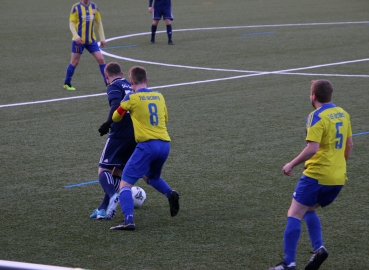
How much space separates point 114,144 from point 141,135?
1.99ft

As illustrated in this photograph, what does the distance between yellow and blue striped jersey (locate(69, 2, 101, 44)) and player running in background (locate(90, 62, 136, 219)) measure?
26.0 ft

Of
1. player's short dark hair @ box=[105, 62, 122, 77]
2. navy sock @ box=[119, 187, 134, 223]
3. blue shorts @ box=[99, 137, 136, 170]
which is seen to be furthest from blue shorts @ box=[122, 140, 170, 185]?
player's short dark hair @ box=[105, 62, 122, 77]

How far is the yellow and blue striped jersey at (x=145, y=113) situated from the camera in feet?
22.6

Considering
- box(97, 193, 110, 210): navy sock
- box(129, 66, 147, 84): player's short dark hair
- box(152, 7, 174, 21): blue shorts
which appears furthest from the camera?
box(152, 7, 174, 21): blue shorts

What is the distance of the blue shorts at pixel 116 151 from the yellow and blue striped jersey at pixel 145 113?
493 mm

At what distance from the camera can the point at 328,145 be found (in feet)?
18.8

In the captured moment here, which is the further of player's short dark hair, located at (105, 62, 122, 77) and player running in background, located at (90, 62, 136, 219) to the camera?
player's short dark hair, located at (105, 62, 122, 77)

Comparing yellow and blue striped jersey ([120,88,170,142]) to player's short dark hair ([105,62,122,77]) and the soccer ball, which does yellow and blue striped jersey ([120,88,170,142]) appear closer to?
player's short dark hair ([105,62,122,77])

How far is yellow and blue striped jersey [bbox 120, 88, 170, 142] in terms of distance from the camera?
688cm

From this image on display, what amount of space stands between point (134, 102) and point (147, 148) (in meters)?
0.47

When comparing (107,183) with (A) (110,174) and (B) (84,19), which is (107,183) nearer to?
(A) (110,174)

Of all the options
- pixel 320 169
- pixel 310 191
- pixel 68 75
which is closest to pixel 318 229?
pixel 310 191

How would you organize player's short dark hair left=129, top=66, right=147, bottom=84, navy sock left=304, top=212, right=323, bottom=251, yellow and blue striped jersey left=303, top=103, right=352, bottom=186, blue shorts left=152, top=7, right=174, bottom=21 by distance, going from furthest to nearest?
1. blue shorts left=152, top=7, right=174, bottom=21
2. player's short dark hair left=129, top=66, right=147, bottom=84
3. navy sock left=304, top=212, right=323, bottom=251
4. yellow and blue striped jersey left=303, top=103, right=352, bottom=186

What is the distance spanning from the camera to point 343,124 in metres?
5.77
